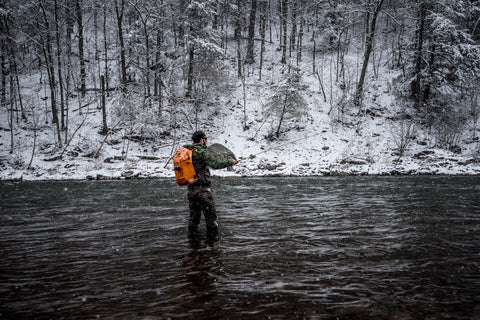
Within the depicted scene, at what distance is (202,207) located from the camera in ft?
20.7

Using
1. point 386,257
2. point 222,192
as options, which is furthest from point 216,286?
point 222,192

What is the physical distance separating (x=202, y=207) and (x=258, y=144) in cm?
2026

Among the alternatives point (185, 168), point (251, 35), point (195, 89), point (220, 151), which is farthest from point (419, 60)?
point (185, 168)

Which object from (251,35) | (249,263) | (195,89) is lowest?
(249,263)

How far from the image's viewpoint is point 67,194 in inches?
523

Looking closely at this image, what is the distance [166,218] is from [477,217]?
8888mm

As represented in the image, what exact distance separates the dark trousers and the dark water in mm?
399

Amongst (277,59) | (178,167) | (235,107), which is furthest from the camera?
(277,59)

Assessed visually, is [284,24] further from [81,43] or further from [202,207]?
[202,207]

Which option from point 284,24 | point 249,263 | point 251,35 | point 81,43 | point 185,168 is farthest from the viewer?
point 284,24

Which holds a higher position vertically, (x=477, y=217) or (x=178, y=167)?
(x=178, y=167)

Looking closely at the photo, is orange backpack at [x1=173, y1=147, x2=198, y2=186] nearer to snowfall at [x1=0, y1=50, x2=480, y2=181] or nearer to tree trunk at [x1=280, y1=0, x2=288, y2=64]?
snowfall at [x1=0, y1=50, x2=480, y2=181]

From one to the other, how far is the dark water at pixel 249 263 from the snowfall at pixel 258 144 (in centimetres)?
1099

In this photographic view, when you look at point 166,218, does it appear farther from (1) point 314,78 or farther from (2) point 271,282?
(1) point 314,78
